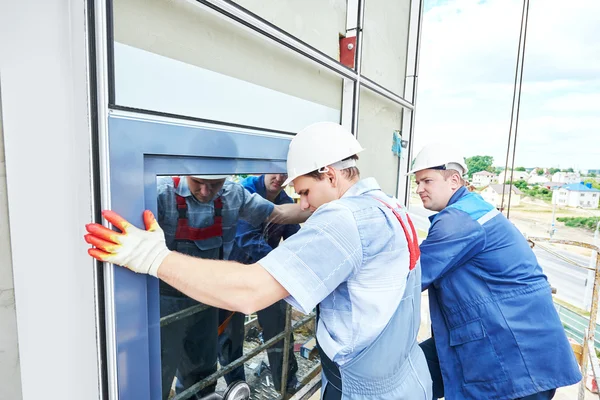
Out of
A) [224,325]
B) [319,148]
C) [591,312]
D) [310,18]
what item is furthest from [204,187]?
[591,312]

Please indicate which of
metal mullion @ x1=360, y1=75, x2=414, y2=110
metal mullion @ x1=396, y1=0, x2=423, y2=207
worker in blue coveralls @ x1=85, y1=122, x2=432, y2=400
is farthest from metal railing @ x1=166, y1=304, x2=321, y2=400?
metal mullion @ x1=396, y1=0, x2=423, y2=207

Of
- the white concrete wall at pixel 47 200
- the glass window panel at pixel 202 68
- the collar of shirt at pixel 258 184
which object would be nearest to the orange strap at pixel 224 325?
the collar of shirt at pixel 258 184

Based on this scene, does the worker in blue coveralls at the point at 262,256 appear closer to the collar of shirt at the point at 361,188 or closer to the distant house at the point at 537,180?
the collar of shirt at the point at 361,188

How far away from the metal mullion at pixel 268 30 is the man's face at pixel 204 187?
0.55 meters

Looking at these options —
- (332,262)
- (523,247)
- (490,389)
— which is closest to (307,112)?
(332,262)

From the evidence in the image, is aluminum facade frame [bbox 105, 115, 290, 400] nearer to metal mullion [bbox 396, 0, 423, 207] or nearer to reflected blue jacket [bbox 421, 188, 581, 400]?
reflected blue jacket [bbox 421, 188, 581, 400]

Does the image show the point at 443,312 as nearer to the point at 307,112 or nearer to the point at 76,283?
the point at 307,112

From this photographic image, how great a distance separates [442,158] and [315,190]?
3.54ft

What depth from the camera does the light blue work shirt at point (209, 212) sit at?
3.49ft

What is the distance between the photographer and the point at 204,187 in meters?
1.21

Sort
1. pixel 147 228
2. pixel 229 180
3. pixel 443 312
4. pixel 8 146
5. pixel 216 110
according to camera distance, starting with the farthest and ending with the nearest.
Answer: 1. pixel 443 312
2. pixel 229 180
3. pixel 216 110
4. pixel 147 228
5. pixel 8 146

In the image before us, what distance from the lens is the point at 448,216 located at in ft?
5.79

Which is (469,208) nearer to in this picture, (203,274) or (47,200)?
(203,274)

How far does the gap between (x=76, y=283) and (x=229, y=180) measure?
63 centimetres
